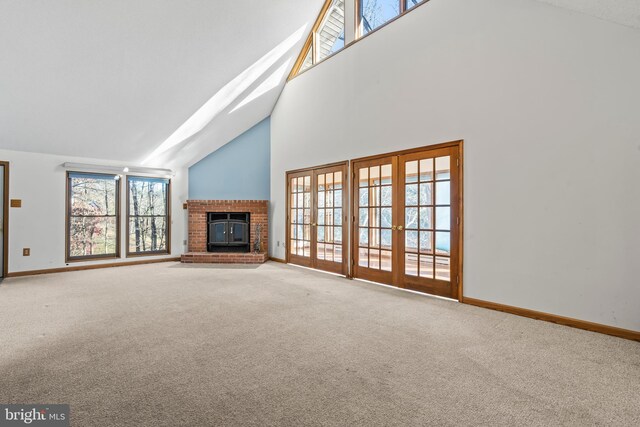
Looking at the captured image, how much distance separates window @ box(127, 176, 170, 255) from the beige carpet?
2.83m

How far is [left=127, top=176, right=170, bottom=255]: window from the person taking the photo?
630cm

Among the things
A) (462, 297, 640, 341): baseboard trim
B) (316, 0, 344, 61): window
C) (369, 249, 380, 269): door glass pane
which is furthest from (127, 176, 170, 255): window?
(462, 297, 640, 341): baseboard trim

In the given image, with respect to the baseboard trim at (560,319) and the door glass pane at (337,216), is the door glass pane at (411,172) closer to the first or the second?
the door glass pane at (337,216)

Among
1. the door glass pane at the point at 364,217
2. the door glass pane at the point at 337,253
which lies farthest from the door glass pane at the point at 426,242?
the door glass pane at the point at 337,253

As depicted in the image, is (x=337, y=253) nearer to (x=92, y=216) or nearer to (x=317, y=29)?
(x=317, y=29)

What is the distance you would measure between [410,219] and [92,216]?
5890mm

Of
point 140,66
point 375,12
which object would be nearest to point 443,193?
point 375,12

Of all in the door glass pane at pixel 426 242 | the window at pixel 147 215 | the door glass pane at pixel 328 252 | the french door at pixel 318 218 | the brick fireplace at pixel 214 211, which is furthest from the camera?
the brick fireplace at pixel 214 211

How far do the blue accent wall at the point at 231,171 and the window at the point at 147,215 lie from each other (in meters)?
0.66

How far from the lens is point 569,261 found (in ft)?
9.42

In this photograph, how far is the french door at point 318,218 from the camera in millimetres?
5161

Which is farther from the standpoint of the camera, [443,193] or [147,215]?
[147,215]

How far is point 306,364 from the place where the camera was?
2.06m

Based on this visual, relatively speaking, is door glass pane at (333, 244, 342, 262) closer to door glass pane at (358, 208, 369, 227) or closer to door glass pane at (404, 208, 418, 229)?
door glass pane at (358, 208, 369, 227)
